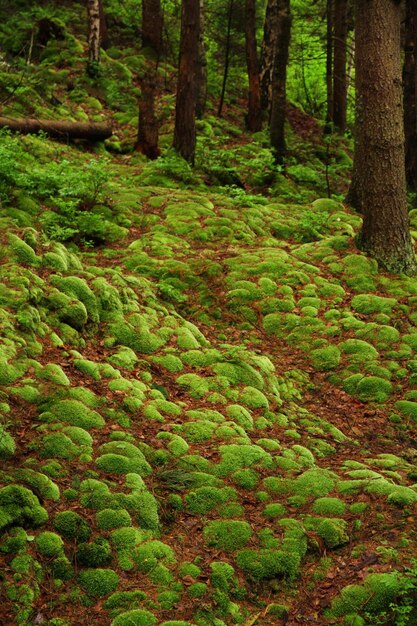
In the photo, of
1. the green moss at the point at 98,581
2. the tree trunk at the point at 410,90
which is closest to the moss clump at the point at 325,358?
the green moss at the point at 98,581

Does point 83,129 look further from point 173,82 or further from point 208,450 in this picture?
point 208,450

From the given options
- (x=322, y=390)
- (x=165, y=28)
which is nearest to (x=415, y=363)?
(x=322, y=390)

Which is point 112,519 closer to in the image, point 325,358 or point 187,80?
point 325,358

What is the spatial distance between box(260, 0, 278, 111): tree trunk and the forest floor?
12.7 m

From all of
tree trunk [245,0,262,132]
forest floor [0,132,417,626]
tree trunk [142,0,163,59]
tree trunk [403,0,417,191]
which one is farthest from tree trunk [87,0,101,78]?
forest floor [0,132,417,626]

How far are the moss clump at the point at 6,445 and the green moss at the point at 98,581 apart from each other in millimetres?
1067

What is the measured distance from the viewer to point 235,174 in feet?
45.2

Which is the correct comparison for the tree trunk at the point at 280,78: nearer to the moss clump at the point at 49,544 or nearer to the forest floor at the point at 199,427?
the forest floor at the point at 199,427

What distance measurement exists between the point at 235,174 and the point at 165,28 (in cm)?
1279

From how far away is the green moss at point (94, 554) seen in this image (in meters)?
3.94

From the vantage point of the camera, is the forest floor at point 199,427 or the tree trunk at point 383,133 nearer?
the forest floor at point 199,427

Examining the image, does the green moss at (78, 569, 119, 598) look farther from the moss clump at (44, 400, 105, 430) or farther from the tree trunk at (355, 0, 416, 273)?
the tree trunk at (355, 0, 416, 273)

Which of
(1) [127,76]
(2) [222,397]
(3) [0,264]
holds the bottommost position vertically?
(2) [222,397]

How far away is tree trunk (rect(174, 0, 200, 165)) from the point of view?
1295 cm
